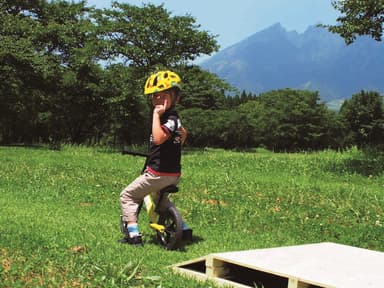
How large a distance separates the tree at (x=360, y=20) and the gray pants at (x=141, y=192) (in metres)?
13.2

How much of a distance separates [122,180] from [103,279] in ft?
30.4

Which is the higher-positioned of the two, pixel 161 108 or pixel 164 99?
pixel 164 99

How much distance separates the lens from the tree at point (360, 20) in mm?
17922

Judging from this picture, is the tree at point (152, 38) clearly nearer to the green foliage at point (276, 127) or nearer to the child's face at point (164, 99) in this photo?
the child's face at point (164, 99)

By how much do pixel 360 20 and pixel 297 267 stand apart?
585 inches

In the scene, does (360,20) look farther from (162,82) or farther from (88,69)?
(88,69)

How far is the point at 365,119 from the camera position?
7806 centimetres

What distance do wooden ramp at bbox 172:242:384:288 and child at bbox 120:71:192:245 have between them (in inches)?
49.7

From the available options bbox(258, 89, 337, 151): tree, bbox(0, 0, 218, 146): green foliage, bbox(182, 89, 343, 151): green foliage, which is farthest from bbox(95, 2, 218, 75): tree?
bbox(258, 89, 337, 151): tree

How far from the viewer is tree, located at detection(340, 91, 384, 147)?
77.0m

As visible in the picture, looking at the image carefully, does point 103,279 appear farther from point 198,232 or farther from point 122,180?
point 122,180

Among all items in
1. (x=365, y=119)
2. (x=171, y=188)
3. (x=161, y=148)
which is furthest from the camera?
(x=365, y=119)

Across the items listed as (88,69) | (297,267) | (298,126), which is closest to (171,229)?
(297,267)

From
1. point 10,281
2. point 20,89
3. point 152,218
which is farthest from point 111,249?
point 20,89
